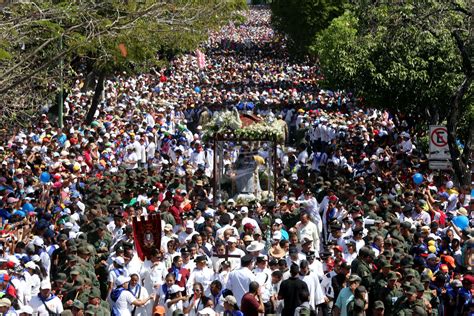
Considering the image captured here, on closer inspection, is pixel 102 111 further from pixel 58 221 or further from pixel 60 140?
pixel 58 221

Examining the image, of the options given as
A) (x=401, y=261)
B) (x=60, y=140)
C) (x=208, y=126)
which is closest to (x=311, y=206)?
(x=208, y=126)

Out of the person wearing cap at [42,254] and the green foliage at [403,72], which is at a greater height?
the person wearing cap at [42,254]

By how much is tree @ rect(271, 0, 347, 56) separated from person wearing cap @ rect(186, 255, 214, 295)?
50669 mm

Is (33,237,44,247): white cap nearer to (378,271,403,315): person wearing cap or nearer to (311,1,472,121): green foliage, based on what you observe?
(378,271,403,315): person wearing cap

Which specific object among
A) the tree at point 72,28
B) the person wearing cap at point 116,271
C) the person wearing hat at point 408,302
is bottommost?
the person wearing cap at point 116,271

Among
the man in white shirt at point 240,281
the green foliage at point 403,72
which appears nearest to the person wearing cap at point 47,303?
the man in white shirt at point 240,281

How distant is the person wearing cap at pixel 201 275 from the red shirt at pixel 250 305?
51.7 inches

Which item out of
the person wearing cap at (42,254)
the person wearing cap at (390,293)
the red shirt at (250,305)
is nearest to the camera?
the person wearing cap at (390,293)

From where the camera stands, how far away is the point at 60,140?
29656 millimetres

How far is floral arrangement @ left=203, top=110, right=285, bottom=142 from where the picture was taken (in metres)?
23.9

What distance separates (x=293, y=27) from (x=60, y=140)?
40935 millimetres

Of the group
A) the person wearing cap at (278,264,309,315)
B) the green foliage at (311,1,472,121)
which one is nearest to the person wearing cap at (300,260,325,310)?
→ the person wearing cap at (278,264,309,315)

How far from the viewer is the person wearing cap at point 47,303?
15320 mm

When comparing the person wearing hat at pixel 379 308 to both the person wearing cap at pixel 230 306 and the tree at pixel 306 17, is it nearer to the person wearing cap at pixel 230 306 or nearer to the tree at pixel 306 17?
the person wearing cap at pixel 230 306
